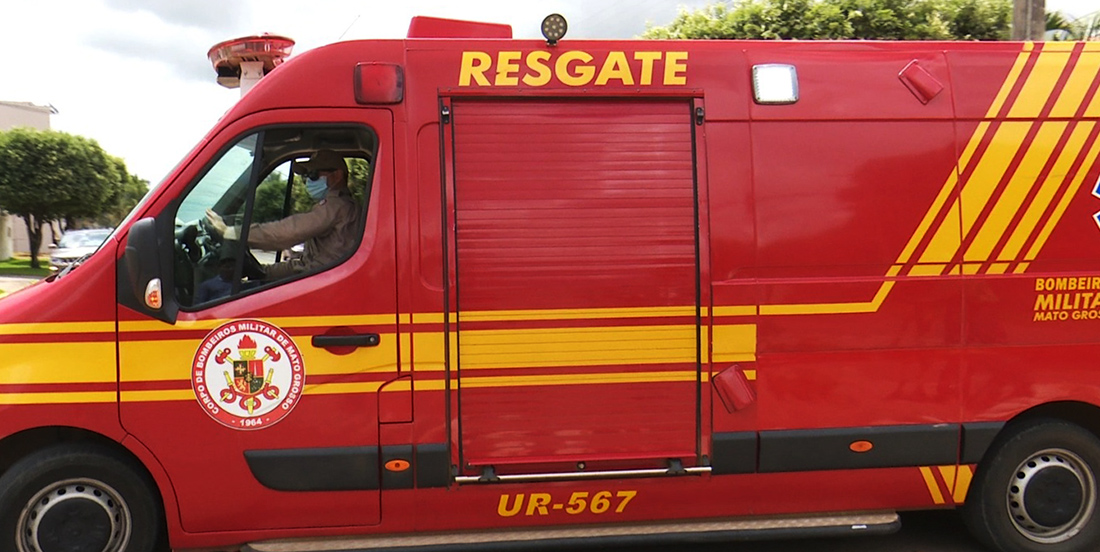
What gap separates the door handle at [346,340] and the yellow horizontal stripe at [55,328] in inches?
34.9

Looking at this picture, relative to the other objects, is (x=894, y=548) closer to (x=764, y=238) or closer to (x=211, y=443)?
(x=764, y=238)

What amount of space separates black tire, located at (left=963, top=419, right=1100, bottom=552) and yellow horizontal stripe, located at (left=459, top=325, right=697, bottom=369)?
176 centimetres

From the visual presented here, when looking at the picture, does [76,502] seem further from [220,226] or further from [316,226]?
[316,226]

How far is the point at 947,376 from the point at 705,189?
154 centimetres

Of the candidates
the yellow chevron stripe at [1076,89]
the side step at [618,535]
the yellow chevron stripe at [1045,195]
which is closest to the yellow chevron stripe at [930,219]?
the yellow chevron stripe at [1045,195]

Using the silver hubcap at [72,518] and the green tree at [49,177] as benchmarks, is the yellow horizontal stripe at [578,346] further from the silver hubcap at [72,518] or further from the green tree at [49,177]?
the green tree at [49,177]

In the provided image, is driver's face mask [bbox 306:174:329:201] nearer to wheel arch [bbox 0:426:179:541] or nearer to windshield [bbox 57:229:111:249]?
wheel arch [bbox 0:426:179:541]

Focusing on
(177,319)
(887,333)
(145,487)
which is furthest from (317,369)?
(887,333)

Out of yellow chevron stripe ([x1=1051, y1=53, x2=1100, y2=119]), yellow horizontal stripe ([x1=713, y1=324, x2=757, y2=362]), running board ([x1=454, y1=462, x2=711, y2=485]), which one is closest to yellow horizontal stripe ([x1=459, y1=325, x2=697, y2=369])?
yellow horizontal stripe ([x1=713, y1=324, x2=757, y2=362])

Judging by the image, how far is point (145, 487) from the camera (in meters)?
3.57

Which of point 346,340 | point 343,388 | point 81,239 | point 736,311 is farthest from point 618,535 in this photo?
point 81,239

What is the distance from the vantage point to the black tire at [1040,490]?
402 cm

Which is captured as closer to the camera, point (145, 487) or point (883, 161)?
point (145, 487)

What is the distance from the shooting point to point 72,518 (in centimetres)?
351
